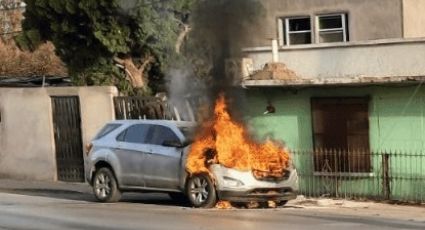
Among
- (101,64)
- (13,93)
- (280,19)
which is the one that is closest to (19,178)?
(13,93)

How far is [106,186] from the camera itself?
1720 cm

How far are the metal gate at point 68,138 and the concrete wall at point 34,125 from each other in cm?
16

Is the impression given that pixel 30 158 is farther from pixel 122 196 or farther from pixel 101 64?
pixel 122 196

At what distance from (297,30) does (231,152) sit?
826cm

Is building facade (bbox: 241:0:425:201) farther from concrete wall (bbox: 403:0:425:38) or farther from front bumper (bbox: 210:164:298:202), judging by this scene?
concrete wall (bbox: 403:0:425:38)

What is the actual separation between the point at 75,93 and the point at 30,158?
2645 mm

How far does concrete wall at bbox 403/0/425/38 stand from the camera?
68.4 ft

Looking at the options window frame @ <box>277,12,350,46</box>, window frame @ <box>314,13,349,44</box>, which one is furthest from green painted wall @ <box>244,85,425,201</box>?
window frame @ <box>314,13,349,44</box>

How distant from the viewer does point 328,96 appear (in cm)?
1825

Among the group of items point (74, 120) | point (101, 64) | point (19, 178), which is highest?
point (101, 64)

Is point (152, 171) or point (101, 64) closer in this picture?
point (152, 171)

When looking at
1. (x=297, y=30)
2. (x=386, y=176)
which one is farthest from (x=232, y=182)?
(x=297, y=30)

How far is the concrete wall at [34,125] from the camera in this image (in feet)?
74.3

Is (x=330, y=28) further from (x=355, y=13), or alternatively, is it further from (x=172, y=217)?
(x=172, y=217)
